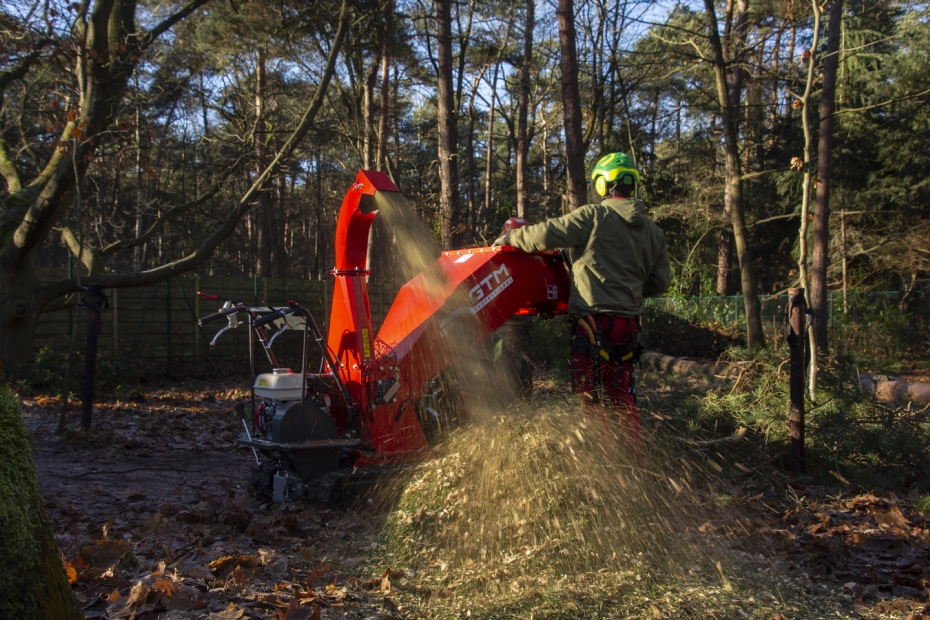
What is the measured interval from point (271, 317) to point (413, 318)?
98 centimetres

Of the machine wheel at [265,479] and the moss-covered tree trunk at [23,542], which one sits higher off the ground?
the moss-covered tree trunk at [23,542]

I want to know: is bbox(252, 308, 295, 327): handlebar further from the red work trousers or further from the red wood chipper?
the red work trousers

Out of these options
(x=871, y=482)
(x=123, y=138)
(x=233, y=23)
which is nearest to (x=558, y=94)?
(x=233, y=23)

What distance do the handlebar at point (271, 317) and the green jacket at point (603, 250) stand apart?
1618mm

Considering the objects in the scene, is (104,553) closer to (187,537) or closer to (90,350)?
(187,537)

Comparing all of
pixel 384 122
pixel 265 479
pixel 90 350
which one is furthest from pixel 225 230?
pixel 384 122

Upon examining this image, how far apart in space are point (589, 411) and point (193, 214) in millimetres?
34675

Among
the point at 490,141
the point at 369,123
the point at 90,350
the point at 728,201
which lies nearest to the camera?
the point at 90,350

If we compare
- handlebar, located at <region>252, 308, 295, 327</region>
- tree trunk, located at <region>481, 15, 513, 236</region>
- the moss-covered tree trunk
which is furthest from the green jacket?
tree trunk, located at <region>481, 15, 513, 236</region>

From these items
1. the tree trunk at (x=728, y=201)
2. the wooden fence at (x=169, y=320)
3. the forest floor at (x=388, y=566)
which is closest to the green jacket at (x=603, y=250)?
the forest floor at (x=388, y=566)

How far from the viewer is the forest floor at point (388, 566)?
10.4 ft

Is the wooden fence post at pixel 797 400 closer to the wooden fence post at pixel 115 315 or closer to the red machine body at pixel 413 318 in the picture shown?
the red machine body at pixel 413 318

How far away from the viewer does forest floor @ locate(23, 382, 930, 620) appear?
316 cm

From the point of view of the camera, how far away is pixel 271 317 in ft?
16.1
